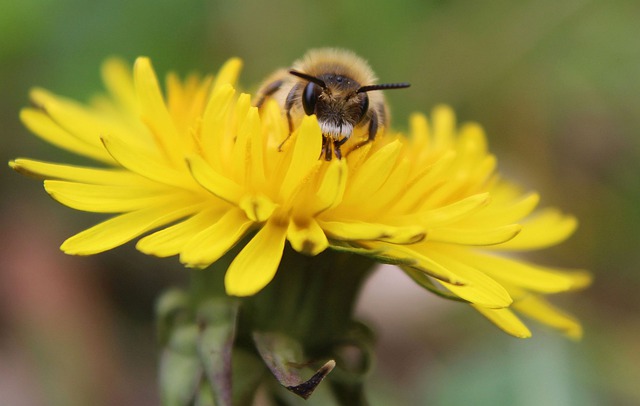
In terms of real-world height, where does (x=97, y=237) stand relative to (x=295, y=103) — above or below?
below

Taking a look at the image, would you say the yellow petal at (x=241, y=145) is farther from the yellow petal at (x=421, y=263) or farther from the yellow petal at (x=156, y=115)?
the yellow petal at (x=421, y=263)

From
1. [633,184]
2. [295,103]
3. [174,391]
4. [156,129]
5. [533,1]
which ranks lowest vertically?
[174,391]

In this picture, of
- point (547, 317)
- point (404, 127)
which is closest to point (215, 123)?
point (547, 317)

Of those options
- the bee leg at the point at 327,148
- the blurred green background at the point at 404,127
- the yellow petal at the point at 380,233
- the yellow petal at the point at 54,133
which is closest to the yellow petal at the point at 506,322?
the yellow petal at the point at 380,233

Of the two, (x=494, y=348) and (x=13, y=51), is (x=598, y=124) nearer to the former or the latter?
(x=494, y=348)

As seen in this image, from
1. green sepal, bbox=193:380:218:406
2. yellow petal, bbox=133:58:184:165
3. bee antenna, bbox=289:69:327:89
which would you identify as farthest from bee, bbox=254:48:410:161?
green sepal, bbox=193:380:218:406

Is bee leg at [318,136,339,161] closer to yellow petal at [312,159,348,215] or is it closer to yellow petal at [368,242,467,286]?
yellow petal at [312,159,348,215]

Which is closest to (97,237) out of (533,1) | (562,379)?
(562,379)

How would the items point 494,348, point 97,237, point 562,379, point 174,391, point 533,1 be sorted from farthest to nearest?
point 533,1 < point 494,348 < point 562,379 < point 174,391 < point 97,237
